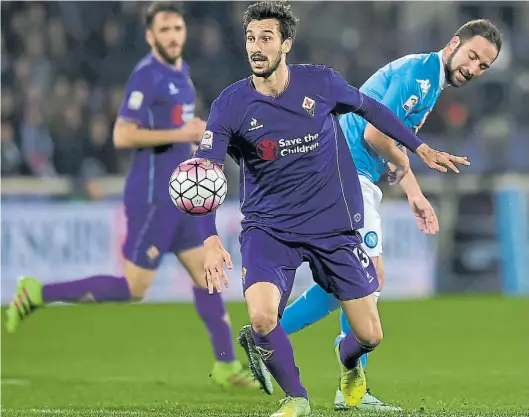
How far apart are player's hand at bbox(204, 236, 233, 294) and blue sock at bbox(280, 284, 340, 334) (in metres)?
1.43

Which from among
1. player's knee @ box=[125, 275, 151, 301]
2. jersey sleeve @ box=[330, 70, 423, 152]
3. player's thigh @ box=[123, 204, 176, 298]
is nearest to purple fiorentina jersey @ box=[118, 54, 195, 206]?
player's thigh @ box=[123, 204, 176, 298]

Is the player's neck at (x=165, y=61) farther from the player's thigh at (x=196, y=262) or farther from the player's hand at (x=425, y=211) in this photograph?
the player's hand at (x=425, y=211)

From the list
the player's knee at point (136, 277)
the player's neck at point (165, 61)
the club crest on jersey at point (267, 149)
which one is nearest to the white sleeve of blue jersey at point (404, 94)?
the club crest on jersey at point (267, 149)

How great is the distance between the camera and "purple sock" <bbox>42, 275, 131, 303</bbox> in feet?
27.3

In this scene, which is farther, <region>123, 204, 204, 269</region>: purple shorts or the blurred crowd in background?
the blurred crowd in background

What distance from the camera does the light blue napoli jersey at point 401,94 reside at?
22.5 ft

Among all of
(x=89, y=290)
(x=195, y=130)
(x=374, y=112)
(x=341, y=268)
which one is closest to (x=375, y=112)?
(x=374, y=112)

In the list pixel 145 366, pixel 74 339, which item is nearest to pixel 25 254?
pixel 74 339

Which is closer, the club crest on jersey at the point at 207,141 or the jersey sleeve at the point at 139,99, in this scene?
the club crest on jersey at the point at 207,141

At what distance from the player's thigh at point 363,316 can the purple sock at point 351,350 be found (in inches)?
6.5

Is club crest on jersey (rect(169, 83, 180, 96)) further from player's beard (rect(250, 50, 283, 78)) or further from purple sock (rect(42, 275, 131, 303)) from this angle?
player's beard (rect(250, 50, 283, 78))

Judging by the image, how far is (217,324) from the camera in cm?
816

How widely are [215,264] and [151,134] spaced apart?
2679 millimetres

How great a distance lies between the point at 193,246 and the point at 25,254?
5884 mm
